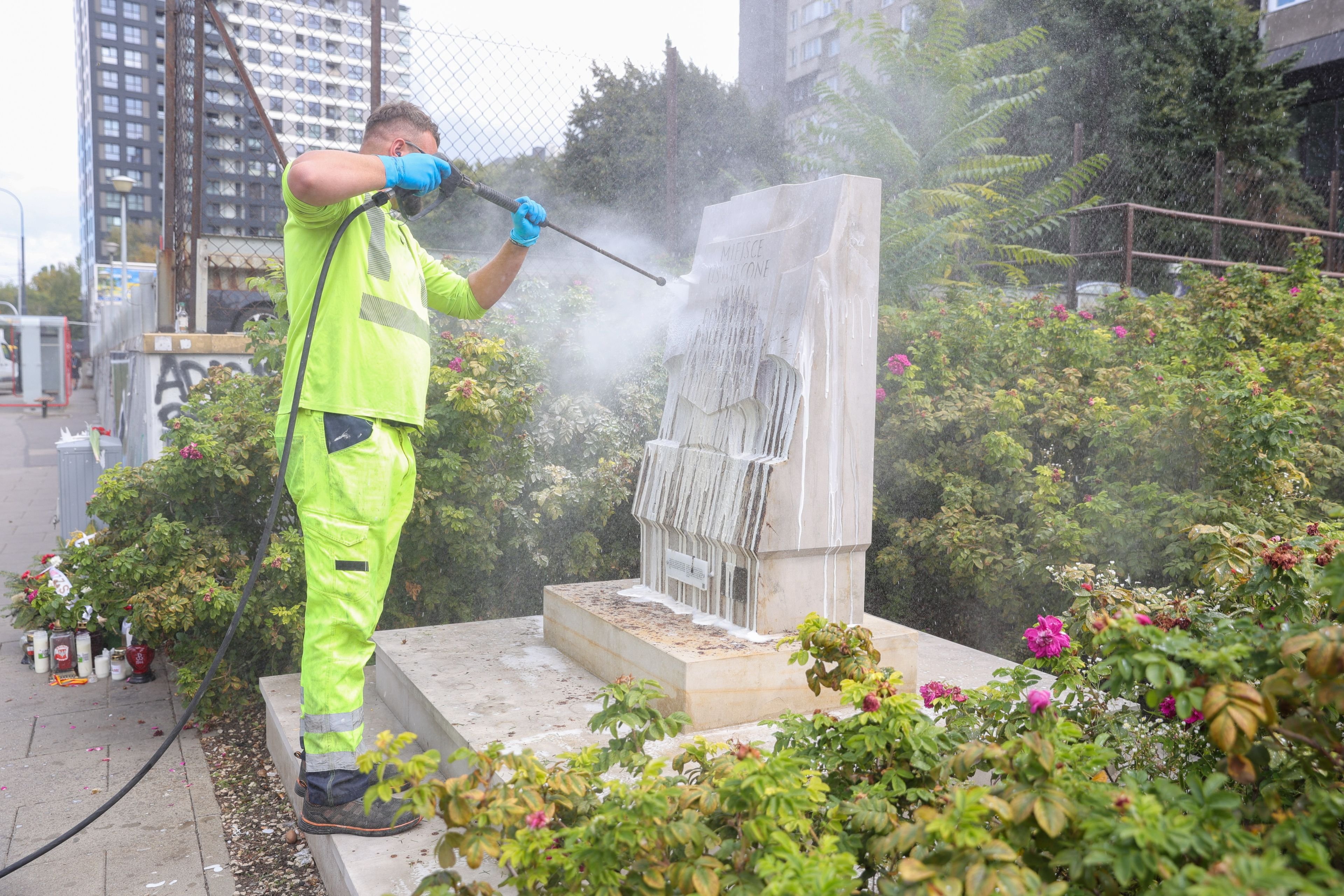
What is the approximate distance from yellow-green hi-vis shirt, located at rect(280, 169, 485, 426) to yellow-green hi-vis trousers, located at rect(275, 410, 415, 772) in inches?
2.9

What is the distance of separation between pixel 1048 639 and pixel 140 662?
456cm

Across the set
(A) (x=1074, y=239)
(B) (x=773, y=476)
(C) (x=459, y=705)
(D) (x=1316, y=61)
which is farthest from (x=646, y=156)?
(D) (x=1316, y=61)

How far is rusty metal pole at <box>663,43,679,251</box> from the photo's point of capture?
23.6 ft

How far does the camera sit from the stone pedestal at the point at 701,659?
2.84 m

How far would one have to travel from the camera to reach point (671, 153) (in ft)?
24.3

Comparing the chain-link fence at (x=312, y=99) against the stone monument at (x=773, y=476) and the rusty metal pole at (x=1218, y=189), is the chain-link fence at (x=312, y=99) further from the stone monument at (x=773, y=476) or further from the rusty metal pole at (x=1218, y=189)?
the rusty metal pole at (x=1218, y=189)

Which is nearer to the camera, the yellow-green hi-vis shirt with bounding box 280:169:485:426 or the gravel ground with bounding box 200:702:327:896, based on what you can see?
the yellow-green hi-vis shirt with bounding box 280:169:485:426

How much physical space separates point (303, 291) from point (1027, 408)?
380cm

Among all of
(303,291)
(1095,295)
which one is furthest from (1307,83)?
(303,291)

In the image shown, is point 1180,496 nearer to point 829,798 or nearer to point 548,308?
point 829,798

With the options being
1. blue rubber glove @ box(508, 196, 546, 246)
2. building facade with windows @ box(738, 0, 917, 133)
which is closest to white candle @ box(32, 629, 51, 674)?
blue rubber glove @ box(508, 196, 546, 246)

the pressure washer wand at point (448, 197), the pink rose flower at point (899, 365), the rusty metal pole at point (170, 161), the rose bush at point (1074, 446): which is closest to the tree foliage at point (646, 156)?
the rose bush at point (1074, 446)

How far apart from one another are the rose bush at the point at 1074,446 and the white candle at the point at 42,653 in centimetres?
442

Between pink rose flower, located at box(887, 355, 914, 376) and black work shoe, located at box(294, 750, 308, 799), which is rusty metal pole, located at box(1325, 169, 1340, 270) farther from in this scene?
black work shoe, located at box(294, 750, 308, 799)
